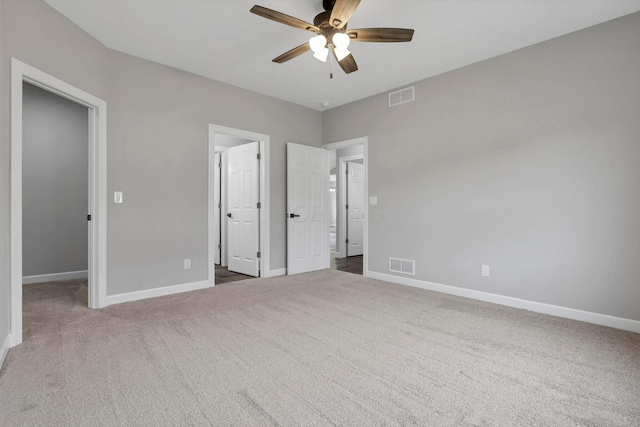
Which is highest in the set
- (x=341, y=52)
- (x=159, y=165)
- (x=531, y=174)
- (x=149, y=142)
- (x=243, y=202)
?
(x=341, y=52)

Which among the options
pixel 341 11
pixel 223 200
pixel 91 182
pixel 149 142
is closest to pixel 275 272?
pixel 223 200

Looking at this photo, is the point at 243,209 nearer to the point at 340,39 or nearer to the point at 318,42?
the point at 318,42

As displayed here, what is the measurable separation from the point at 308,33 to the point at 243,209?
289cm

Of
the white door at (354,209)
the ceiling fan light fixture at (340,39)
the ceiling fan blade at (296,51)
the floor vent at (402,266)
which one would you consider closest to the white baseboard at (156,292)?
the floor vent at (402,266)

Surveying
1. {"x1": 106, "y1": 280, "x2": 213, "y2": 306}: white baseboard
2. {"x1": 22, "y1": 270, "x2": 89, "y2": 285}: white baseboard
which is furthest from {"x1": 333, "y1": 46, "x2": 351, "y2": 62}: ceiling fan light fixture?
{"x1": 22, "y1": 270, "x2": 89, "y2": 285}: white baseboard

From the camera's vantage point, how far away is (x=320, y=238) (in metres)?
5.45

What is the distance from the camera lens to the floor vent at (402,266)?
4329mm

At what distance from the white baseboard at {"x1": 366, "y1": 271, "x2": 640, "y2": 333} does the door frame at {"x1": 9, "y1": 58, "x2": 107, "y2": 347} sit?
3.63 m

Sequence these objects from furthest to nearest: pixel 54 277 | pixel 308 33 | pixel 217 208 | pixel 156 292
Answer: pixel 217 208, pixel 54 277, pixel 156 292, pixel 308 33

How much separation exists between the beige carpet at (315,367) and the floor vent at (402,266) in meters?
0.91

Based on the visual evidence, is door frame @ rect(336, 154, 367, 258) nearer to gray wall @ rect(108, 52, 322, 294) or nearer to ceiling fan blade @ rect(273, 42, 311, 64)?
gray wall @ rect(108, 52, 322, 294)

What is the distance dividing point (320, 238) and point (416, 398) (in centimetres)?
376

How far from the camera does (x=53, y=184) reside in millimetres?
4664

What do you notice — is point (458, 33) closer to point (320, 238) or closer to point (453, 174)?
point (453, 174)
